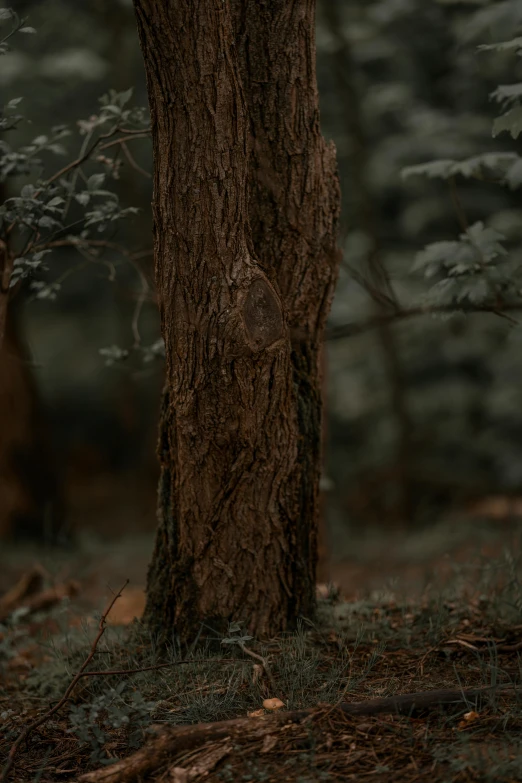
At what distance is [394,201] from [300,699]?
8331 millimetres

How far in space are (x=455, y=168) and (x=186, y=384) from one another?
1.94m

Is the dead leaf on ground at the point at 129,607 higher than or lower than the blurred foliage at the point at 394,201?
lower

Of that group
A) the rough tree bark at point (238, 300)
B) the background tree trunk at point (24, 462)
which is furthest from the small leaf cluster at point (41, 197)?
the background tree trunk at point (24, 462)

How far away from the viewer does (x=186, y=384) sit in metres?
2.80

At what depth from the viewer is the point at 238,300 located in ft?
8.80

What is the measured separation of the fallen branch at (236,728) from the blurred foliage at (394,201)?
15.7 ft

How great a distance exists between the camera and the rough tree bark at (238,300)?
2.62 m

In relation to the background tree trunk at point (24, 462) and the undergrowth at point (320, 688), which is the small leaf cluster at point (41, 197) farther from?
the background tree trunk at point (24, 462)

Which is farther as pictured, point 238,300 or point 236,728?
point 238,300

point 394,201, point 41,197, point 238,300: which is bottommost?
point 238,300

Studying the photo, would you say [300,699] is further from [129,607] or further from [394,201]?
[394,201]

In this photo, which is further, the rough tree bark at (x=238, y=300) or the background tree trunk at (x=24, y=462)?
the background tree trunk at (x=24, y=462)

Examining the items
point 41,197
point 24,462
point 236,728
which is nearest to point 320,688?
point 236,728

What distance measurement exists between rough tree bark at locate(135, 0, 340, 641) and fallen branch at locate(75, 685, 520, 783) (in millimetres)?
701
